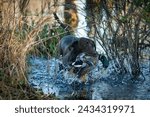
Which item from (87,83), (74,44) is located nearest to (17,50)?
(74,44)

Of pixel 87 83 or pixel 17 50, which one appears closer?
pixel 17 50

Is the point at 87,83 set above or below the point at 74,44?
below

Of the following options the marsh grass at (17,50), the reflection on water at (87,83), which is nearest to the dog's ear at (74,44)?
the reflection on water at (87,83)

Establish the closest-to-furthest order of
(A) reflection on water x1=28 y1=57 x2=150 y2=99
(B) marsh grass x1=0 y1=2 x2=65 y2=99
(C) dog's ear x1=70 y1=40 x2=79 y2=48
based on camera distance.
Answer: (B) marsh grass x1=0 y1=2 x2=65 y2=99 < (A) reflection on water x1=28 y1=57 x2=150 y2=99 < (C) dog's ear x1=70 y1=40 x2=79 y2=48

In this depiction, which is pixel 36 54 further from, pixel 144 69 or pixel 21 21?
pixel 144 69

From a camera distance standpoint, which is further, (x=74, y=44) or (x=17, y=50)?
(x=74, y=44)

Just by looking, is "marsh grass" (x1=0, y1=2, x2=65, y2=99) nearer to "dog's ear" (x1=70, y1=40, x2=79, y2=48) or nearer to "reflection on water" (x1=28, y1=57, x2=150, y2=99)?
"reflection on water" (x1=28, y1=57, x2=150, y2=99)

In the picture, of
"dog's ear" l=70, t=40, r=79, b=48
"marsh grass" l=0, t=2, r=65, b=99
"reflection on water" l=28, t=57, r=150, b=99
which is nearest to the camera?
"marsh grass" l=0, t=2, r=65, b=99

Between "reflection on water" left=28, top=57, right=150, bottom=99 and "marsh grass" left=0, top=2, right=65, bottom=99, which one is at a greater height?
"marsh grass" left=0, top=2, right=65, bottom=99

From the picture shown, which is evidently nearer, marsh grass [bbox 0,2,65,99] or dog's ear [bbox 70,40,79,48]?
marsh grass [bbox 0,2,65,99]

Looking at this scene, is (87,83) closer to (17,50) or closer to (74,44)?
(74,44)

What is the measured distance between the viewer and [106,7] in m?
9.87

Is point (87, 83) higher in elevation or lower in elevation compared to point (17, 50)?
lower

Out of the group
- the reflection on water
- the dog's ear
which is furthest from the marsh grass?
the dog's ear
